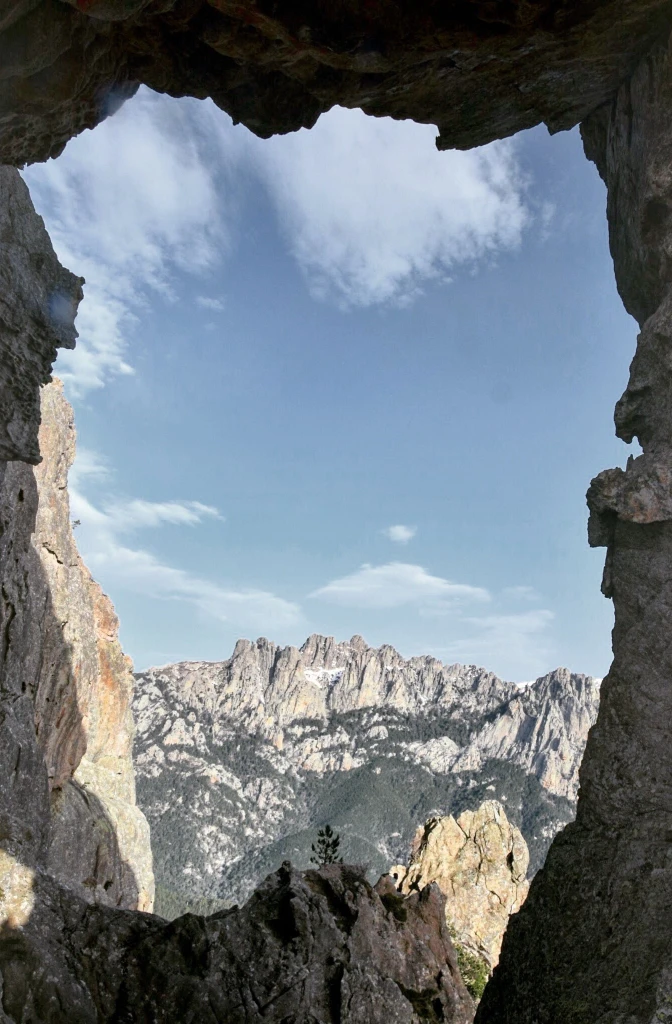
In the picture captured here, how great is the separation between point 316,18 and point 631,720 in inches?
704

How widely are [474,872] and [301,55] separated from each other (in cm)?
6511

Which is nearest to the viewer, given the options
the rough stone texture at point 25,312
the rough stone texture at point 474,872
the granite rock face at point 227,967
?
the granite rock face at point 227,967

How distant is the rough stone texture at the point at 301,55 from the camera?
43.4 ft

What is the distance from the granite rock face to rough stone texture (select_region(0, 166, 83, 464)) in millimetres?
13954

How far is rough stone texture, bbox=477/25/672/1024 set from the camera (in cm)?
1358

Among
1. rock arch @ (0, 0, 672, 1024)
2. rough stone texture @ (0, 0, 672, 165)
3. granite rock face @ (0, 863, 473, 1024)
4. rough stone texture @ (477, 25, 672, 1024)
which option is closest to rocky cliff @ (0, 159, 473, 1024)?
granite rock face @ (0, 863, 473, 1024)

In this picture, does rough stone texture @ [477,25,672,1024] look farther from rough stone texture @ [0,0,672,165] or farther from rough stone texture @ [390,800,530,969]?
rough stone texture @ [390,800,530,969]

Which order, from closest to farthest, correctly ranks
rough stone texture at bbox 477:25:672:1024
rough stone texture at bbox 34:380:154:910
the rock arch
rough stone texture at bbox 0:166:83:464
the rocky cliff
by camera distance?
the rock arch → rough stone texture at bbox 477:25:672:1024 → the rocky cliff → rough stone texture at bbox 0:166:83:464 → rough stone texture at bbox 34:380:154:910

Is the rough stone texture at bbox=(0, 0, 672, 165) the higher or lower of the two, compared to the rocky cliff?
higher

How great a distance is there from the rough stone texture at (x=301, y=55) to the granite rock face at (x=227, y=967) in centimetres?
2089

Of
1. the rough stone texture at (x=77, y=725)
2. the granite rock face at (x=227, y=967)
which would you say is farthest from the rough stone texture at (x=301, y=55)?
the rough stone texture at (x=77, y=725)

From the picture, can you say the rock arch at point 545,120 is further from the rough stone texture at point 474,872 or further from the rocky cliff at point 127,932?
the rough stone texture at point 474,872

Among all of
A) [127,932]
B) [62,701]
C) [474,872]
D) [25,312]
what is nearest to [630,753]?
[127,932]

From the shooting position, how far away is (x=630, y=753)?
15852 mm
